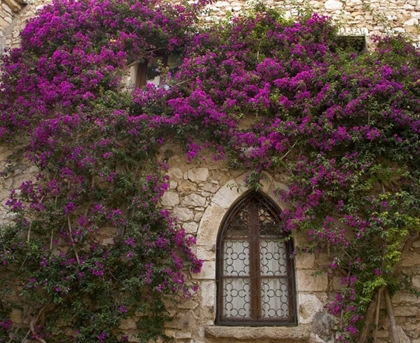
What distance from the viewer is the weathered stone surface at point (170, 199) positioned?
485cm

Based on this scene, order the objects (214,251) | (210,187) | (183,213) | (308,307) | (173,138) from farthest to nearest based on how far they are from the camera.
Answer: (173,138) < (210,187) < (183,213) < (214,251) < (308,307)

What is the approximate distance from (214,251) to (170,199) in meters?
0.79

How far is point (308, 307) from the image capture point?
4.30 m

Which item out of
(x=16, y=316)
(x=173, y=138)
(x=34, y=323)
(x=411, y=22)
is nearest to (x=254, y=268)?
(x=173, y=138)

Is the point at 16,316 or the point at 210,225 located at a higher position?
the point at 210,225

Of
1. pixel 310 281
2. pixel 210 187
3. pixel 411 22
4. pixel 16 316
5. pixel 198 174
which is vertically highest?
pixel 411 22

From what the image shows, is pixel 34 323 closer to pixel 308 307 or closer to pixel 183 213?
pixel 183 213

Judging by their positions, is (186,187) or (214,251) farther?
(186,187)

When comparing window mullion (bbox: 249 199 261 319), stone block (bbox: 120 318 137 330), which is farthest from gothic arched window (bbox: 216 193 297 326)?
stone block (bbox: 120 318 137 330)

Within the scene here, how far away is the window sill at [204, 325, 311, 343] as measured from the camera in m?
4.09

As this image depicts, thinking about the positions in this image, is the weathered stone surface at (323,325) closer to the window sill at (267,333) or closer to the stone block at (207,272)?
the window sill at (267,333)

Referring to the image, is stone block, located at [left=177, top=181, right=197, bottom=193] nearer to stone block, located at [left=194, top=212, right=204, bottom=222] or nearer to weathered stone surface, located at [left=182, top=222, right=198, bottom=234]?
stone block, located at [left=194, top=212, right=204, bottom=222]

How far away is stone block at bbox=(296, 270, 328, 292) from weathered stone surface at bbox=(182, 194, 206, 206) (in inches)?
50.6

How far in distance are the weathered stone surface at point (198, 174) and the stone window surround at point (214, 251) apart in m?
0.26
